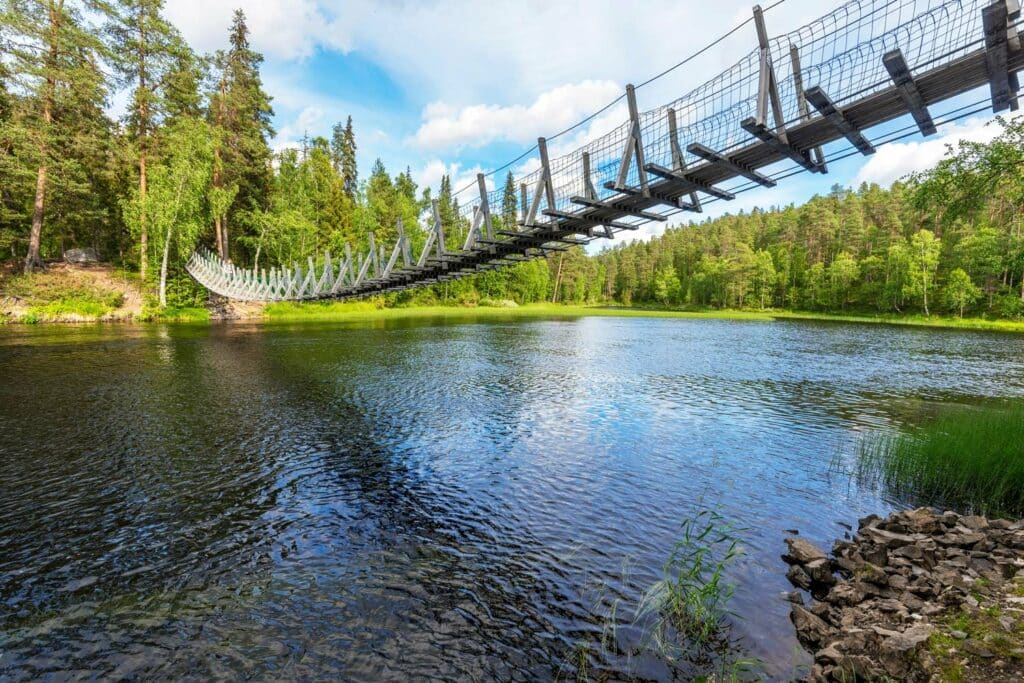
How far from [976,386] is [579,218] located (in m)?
21.9

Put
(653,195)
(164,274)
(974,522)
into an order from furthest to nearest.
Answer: (164,274) < (653,195) < (974,522)

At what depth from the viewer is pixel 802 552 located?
663 centimetres

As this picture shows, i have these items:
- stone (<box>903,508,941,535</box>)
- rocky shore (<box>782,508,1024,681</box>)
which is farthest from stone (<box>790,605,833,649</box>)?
stone (<box>903,508,941,535</box>)

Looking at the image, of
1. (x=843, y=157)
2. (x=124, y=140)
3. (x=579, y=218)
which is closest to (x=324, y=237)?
(x=124, y=140)

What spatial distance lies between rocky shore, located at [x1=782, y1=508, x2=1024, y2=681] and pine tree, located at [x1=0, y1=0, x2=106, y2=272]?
48.8 metres

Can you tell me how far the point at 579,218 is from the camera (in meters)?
9.47

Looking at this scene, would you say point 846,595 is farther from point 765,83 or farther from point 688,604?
point 765,83

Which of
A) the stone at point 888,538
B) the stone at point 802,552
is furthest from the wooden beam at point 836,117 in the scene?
the stone at point 802,552

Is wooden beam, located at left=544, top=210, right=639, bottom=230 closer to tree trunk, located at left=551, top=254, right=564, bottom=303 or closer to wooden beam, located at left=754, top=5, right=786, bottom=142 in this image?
wooden beam, located at left=754, top=5, right=786, bottom=142

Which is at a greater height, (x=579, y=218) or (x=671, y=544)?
(x=579, y=218)

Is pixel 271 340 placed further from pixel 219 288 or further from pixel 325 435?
pixel 325 435

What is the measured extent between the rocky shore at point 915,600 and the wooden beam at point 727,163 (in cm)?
584

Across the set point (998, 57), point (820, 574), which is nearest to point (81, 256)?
point (820, 574)

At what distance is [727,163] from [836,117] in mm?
1477
